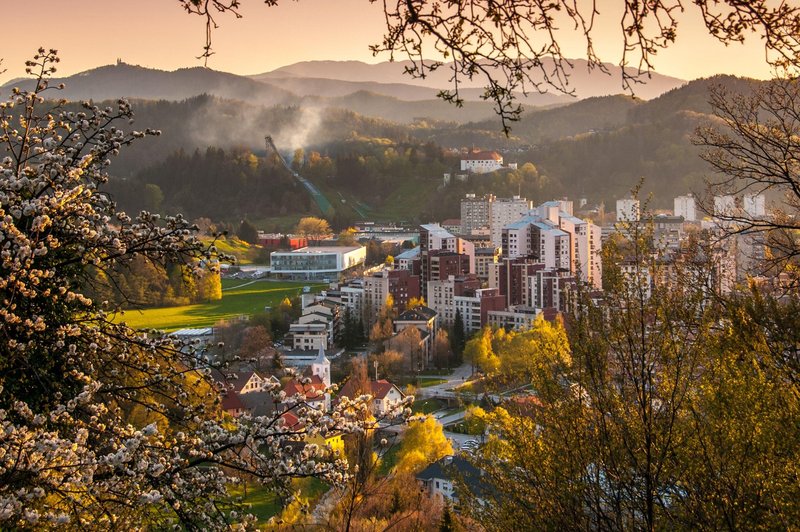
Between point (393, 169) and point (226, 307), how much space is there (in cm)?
2366

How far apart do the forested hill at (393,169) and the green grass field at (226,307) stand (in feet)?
36.9

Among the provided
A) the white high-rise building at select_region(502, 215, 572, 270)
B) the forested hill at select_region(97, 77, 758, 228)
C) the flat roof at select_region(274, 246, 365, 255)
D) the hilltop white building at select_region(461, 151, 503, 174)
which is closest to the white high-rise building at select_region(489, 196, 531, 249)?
the forested hill at select_region(97, 77, 758, 228)

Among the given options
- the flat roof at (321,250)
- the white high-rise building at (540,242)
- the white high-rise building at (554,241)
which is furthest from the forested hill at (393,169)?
the white high-rise building at (540,242)

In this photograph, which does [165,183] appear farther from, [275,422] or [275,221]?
[275,422]

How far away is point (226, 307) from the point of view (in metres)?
20.8

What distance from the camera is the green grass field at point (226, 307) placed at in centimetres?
1825

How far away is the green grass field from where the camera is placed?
59.9 ft

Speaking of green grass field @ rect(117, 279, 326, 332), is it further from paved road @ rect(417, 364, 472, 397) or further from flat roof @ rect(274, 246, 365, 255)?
paved road @ rect(417, 364, 472, 397)

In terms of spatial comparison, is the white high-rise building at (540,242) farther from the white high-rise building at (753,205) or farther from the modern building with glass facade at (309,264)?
the modern building with glass facade at (309,264)

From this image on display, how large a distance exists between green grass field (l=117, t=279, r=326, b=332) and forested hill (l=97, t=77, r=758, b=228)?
1126 centimetres

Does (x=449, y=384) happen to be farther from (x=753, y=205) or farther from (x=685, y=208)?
(x=685, y=208)

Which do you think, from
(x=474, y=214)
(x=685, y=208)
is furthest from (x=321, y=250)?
(x=685, y=208)

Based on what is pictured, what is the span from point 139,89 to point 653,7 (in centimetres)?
8200

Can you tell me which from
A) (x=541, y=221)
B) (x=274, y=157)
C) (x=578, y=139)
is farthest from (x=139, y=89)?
(x=541, y=221)
